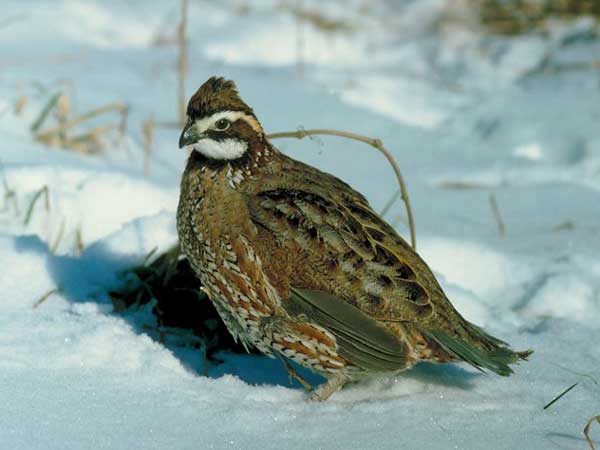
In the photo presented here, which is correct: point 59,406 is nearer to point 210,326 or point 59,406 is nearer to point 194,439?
point 194,439

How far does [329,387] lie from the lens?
3.16m

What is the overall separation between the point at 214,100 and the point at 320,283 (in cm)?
74

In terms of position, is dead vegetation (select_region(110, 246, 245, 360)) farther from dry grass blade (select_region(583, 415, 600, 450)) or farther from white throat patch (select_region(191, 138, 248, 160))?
dry grass blade (select_region(583, 415, 600, 450))

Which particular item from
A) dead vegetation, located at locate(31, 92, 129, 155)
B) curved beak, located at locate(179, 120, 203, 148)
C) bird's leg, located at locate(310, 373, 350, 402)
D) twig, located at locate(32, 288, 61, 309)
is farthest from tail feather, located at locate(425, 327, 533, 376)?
dead vegetation, located at locate(31, 92, 129, 155)

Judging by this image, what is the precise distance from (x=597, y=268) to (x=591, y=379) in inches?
42.9

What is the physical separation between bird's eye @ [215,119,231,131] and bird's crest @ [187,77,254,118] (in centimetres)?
4

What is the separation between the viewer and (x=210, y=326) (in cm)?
370

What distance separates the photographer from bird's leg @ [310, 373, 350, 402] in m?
3.13

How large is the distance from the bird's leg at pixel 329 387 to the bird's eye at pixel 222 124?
918 millimetres

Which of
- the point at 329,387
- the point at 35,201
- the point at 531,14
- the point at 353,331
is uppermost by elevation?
the point at 531,14

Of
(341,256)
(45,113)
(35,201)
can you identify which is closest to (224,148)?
(341,256)

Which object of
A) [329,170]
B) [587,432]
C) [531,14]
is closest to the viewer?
[587,432]

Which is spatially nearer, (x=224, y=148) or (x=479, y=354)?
(x=479, y=354)

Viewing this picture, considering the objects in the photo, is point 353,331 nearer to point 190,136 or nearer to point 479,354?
point 479,354
